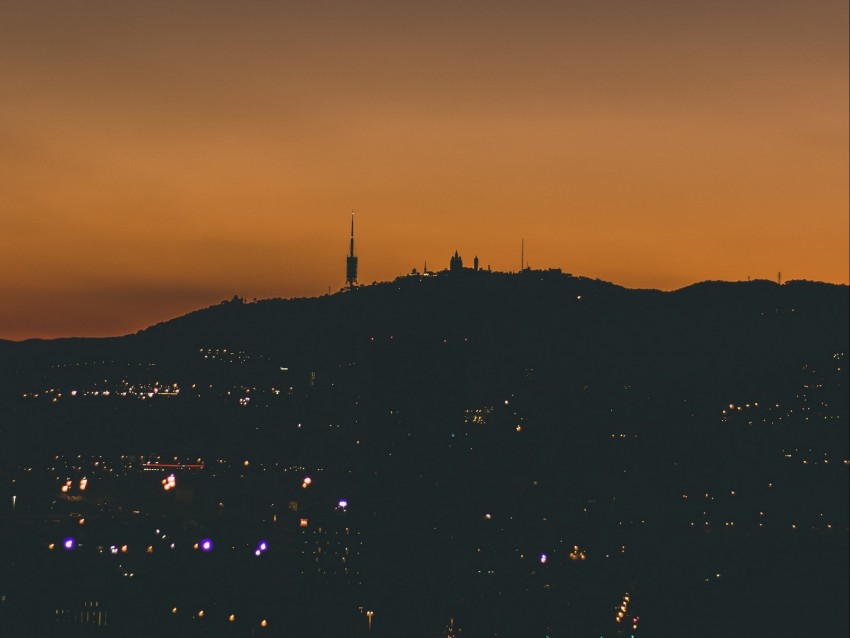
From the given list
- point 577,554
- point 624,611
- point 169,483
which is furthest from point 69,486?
point 624,611

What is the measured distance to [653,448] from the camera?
91062mm

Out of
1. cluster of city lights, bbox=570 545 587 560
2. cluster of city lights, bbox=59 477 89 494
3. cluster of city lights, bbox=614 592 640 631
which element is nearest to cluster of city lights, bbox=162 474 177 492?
cluster of city lights, bbox=59 477 89 494

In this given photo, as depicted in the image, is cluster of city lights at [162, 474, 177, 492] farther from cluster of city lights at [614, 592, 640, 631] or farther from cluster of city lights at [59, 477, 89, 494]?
cluster of city lights at [614, 592, 640, 631]

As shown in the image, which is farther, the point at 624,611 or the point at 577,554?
the point at 577,554

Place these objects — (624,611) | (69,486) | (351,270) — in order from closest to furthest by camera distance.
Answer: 1. (624,611)
2. (69,486)
3. (351,270)

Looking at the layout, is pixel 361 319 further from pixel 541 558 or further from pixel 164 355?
pixel 541 558

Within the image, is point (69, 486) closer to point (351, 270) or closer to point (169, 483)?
point (169, 483)

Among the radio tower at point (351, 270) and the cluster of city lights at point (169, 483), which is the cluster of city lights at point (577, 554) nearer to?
the cluster of city lights at point (169, 483)

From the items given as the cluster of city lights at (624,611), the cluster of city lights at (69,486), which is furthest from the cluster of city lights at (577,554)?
the cluster of city lights at (69,486)

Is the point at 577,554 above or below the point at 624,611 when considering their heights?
above

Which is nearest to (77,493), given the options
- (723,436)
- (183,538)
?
(183,538)

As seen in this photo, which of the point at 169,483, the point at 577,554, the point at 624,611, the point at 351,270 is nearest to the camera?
the point at 624,611

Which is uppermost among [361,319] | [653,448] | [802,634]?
[361,319]

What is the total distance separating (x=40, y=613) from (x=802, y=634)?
37.7 metres
